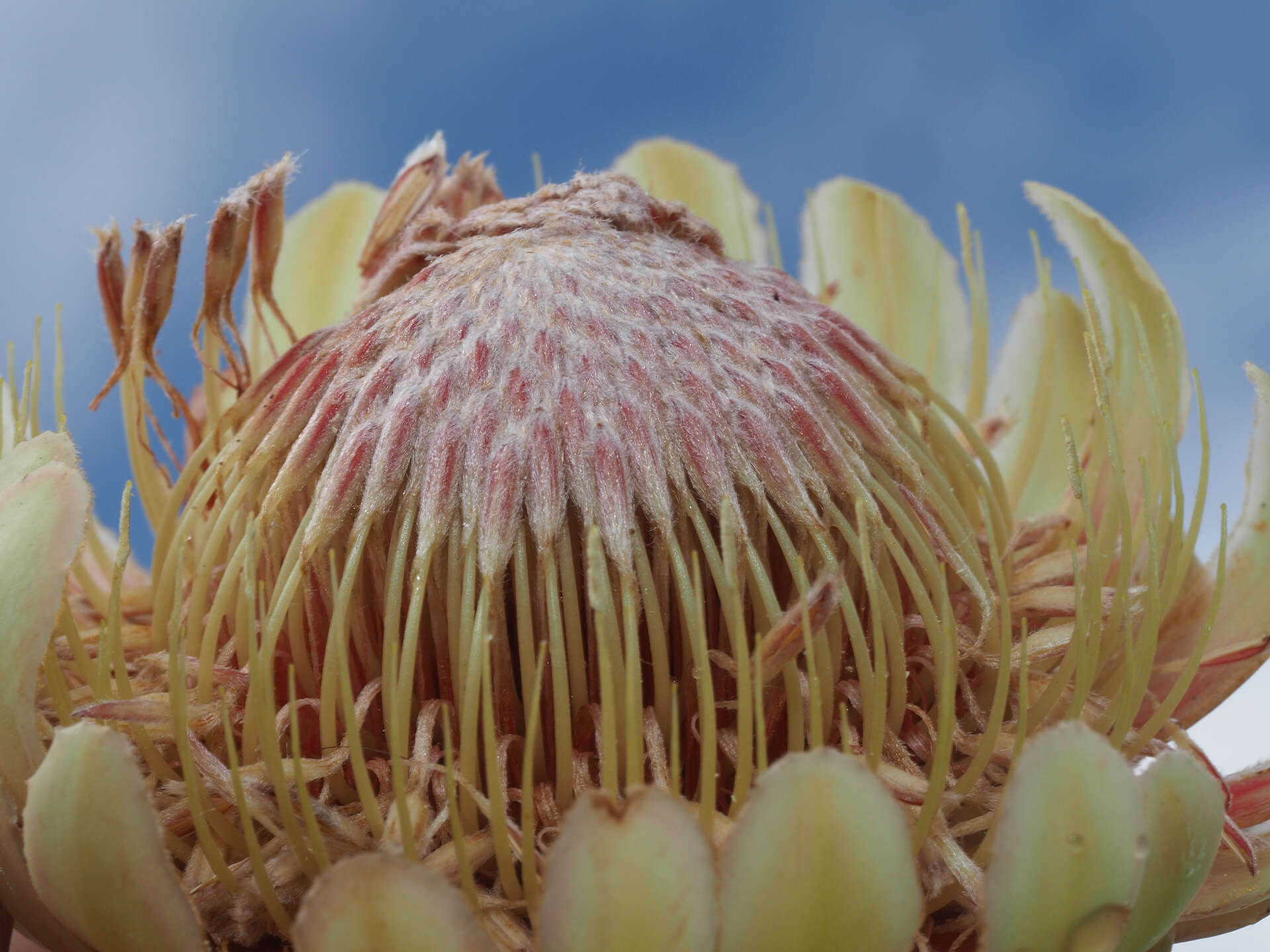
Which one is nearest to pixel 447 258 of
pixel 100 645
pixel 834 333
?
pixel 834 333

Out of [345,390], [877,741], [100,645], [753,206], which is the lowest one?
[877,741]

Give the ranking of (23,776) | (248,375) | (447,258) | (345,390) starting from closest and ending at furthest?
1. (23,776)
2. (345,390)
3. (447,258)
4. (248,375)

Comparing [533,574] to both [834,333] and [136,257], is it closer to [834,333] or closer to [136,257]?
[834,333]

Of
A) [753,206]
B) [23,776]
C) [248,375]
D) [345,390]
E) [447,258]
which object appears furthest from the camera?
[753,206]

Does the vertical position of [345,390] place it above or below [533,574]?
above

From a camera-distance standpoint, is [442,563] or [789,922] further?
[442,563]

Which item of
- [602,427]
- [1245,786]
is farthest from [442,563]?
[1245,786]
